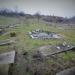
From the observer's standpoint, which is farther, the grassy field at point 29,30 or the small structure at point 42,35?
the small structure at point 42,35

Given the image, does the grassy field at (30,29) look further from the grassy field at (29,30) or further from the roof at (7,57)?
the roof at (7,57)

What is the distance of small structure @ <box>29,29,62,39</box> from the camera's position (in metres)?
3.93

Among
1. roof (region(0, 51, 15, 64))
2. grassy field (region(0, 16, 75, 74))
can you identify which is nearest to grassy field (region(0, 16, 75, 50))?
grassy field (region(0, 16, 75, 74))

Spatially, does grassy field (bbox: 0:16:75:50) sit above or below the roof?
above

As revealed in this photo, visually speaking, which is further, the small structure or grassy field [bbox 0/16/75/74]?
the small structure

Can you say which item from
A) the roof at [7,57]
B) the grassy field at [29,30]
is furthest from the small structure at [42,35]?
the roof at [7,57]

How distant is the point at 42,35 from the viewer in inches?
156

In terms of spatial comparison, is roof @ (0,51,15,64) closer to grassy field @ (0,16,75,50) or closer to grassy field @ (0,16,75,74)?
grassy field @ (0,16,75,74)

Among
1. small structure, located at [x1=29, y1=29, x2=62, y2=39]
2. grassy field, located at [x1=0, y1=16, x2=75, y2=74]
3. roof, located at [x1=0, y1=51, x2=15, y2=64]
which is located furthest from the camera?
small structure, located at [x1=29, y1=29, x2=62, y2=39]

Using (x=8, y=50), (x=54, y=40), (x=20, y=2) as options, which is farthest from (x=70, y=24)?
(x=8, y=50)

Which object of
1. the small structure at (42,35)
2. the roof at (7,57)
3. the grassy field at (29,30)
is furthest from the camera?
the small structure at (42,35)

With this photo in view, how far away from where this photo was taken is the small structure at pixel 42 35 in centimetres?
393

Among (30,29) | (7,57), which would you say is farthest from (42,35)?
(7,57)

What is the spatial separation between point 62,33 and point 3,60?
5.38 ft
